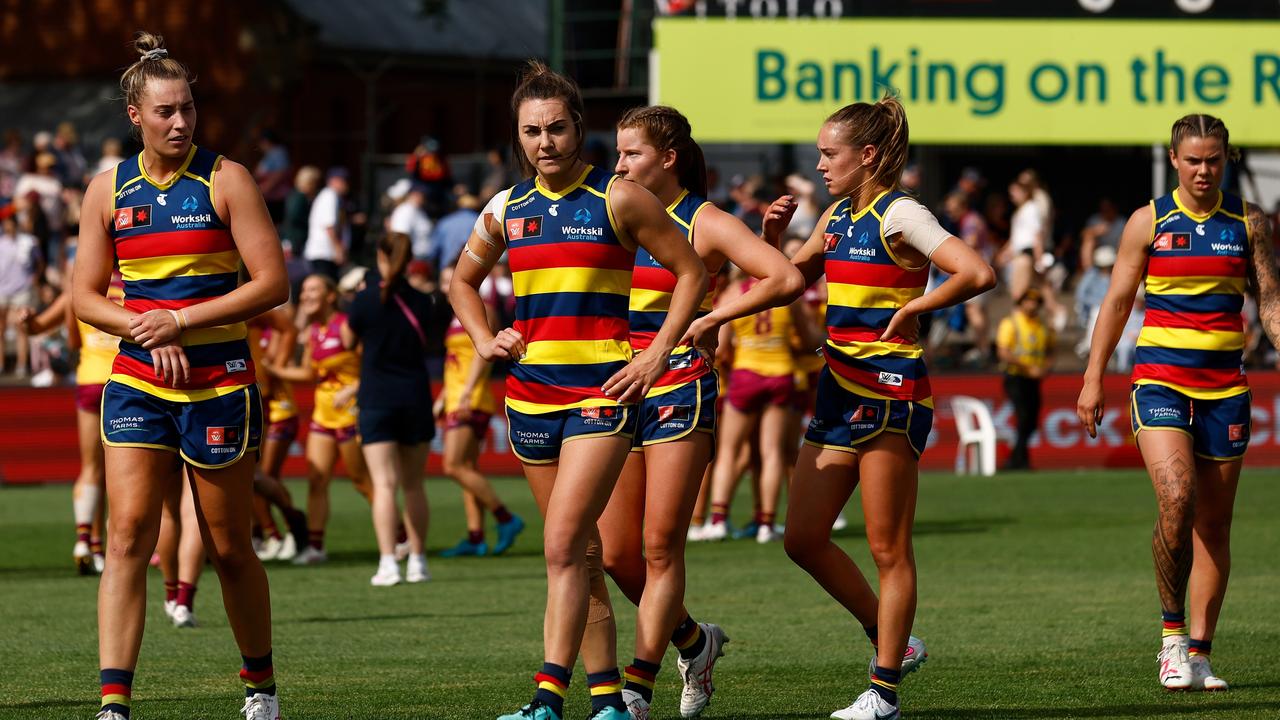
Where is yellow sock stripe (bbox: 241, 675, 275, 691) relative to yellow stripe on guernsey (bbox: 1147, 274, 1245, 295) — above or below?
below

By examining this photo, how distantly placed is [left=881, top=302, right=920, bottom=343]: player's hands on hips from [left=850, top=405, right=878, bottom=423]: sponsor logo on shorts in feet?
0.80

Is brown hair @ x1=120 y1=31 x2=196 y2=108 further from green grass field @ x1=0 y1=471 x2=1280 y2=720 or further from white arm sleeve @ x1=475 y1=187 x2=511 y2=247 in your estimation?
green grass field @ x1=0 y1=471 x2=1280 y2=720

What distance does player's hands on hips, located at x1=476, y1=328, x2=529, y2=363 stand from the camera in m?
6.32

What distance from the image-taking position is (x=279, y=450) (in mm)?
14078

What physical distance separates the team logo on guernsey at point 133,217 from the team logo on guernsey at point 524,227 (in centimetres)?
116

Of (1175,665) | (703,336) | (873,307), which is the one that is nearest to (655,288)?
(703,336)

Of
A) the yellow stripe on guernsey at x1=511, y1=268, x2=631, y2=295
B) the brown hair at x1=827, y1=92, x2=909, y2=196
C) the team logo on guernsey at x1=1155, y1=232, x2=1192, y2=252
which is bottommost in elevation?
the yellow stripe on guernsey at x1=511, y1=268, x2=631, y2=295

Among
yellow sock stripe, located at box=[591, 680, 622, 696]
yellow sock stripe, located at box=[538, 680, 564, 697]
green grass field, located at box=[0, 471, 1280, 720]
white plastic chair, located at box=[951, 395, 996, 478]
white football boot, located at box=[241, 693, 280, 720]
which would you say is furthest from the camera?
white plastic chair, located at box=[951, 395, 996, 478]

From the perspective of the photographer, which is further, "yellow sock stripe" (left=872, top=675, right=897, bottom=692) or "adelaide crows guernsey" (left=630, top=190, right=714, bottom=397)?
"adelaide crows guernsey" (left=630, top=190, right=714, bottom=397)

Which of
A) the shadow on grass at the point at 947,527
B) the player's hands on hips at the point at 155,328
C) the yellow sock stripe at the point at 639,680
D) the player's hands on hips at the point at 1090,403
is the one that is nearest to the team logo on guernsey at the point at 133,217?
the player's hands on hips at the point at 155,328

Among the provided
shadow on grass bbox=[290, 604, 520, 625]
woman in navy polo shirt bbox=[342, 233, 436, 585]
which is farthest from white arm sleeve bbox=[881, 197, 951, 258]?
woman in navy polo shirt bbox=[342, 233, 436, 585]

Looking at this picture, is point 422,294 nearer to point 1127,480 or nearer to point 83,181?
point 1127,480

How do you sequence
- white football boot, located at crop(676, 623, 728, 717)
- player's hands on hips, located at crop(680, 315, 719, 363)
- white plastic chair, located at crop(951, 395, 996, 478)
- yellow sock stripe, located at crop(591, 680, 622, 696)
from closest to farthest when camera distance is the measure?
yellow sock stripe, located at crop(591, 680, 622, 696) → player's hands on hips, located at crop(680, 315, 719, 363) → white football boot, located at crop(676, 623, 728, 717) → white plastic chair, located at crop(951, 395, 996, 478)

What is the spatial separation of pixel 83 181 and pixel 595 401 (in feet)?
70.7
